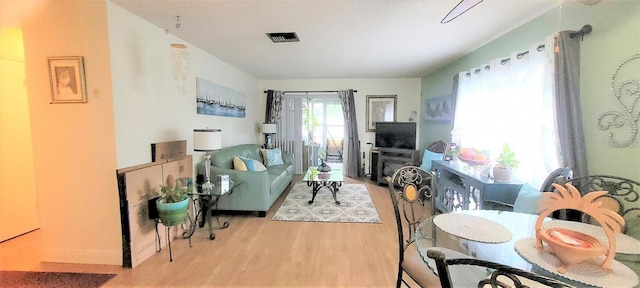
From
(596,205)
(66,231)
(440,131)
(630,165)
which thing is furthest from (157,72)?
(440,131)

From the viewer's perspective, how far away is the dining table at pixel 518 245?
99cm

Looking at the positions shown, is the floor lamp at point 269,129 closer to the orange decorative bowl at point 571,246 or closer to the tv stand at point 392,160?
the tv stand at point 392,160

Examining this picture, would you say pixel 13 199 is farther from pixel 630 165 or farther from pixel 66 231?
pixel 630 165

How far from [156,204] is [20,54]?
248cm

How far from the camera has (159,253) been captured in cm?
258

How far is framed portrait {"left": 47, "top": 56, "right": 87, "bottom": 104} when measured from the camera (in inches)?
86.5

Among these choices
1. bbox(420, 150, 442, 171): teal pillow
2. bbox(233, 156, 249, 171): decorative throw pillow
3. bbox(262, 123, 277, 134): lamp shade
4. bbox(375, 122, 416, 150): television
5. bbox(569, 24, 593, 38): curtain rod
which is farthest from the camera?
bbox(262, 123, 277, 134): lamp shade

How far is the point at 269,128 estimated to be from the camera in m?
5.76

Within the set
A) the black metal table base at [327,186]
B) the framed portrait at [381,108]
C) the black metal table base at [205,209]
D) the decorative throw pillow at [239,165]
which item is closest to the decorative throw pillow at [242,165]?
the decorative throw pillow at [239,165]

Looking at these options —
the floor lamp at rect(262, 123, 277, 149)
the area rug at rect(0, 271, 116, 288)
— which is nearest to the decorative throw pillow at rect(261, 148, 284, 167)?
the floor lamp at rect(262, 123, 277, 149)

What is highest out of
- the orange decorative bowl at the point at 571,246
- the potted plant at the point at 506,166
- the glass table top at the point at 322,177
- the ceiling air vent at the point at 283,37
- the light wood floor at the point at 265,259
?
the ceiling air vent at the point at 283,37

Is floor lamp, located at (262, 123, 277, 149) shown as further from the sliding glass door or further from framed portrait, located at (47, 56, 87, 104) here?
framed portrait, located at (47, 56, 87, 104)

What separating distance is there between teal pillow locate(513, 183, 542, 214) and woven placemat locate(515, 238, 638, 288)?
99 centimetres

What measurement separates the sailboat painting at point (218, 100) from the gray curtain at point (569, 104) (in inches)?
152
